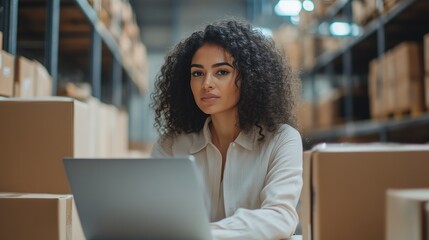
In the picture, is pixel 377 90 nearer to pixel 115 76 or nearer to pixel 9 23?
pixel 115 76

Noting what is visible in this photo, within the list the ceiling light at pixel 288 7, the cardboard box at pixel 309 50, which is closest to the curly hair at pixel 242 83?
the cardboard box at pixel 309 50

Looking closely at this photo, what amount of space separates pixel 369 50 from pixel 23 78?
3650mm

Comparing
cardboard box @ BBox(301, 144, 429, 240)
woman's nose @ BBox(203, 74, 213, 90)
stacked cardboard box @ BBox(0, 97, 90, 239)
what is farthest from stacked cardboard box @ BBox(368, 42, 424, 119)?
stacked cardboard box @ BBox(0, 97, 90, 239)

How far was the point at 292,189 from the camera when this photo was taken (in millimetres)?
1304

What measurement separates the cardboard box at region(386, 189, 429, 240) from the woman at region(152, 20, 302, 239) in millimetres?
374

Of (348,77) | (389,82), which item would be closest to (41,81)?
(389,82)

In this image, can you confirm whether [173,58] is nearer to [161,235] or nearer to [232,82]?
[232,82]

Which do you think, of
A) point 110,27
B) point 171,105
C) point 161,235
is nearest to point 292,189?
point 161,235

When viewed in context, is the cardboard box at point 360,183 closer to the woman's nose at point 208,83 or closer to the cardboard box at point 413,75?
the woman's nose at point 208,83

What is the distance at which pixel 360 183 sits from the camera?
1.12 meters

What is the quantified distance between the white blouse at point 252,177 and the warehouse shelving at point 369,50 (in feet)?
4.13

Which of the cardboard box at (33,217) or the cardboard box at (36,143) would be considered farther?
the cardboard box at (36,143)

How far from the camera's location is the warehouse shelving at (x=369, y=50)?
11.1ft

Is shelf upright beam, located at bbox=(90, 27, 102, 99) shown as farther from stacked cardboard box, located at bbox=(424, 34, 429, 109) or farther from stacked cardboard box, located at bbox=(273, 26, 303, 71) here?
stacked cardboard box, located at bbox=(273, 26, 303, 71)
